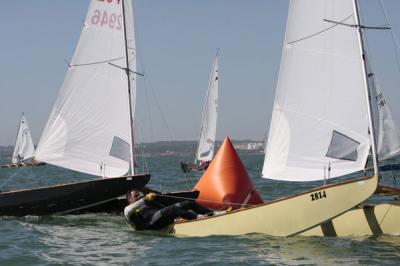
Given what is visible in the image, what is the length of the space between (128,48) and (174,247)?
267 inches

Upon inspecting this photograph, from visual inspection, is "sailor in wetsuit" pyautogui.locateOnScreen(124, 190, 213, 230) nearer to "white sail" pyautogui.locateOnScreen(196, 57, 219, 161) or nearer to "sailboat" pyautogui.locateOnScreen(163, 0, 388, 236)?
"sailboat" pyautogui.locateOnScreen(163, 0, 388, 236)

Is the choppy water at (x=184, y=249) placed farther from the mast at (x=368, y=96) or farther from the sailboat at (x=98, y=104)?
the sailboat at (x=98, y=104)

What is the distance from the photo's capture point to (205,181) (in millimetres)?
14328

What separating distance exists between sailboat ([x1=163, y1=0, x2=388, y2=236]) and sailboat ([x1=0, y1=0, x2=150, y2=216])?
423cm

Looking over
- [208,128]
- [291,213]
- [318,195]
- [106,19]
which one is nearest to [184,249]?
[291,213]

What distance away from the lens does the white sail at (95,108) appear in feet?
50.8

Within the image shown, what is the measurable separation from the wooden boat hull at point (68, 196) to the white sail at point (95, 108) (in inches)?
40.7

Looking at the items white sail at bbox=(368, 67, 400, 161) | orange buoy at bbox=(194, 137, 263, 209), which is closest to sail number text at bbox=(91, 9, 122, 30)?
→ orange buoy at bbox=(194, 137, 263, 209)

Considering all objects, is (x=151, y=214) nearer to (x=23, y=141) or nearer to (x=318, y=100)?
(x=318, y=100)

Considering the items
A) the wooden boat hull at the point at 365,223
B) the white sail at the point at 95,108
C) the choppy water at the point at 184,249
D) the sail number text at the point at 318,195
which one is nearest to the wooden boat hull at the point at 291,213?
the sail number text at the point at 318,195

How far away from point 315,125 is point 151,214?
138 inches

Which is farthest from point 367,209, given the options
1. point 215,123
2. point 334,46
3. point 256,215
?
point 215,123

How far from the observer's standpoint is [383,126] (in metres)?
10.7

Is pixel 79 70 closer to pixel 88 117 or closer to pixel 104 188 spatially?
pixel 88 117
